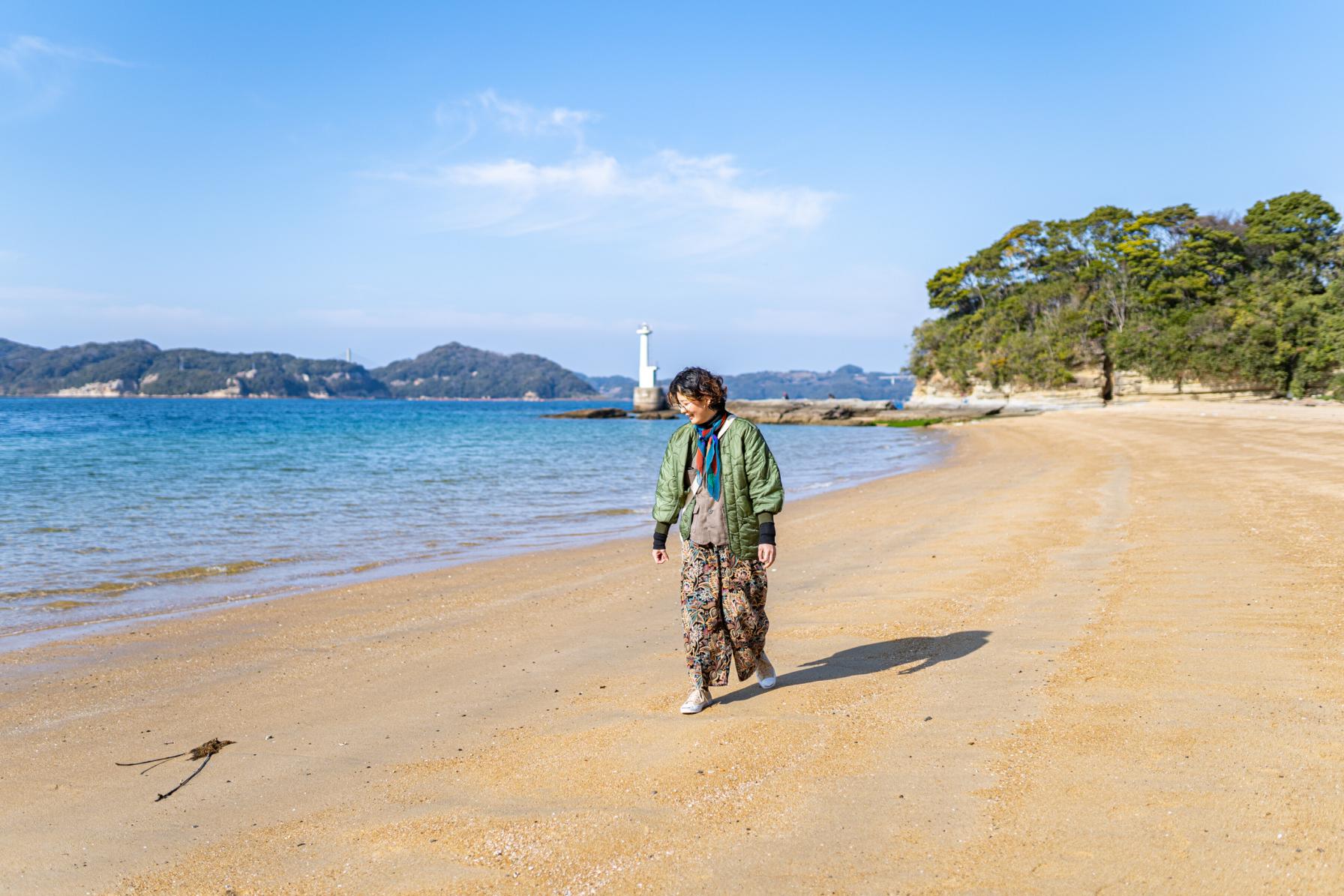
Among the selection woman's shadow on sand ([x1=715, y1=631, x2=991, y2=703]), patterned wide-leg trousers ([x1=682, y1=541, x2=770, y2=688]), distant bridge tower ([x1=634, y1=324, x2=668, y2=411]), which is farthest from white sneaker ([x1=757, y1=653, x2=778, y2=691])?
distant bridge tower ([x1=634, y1=324, x2=668, y2=411])

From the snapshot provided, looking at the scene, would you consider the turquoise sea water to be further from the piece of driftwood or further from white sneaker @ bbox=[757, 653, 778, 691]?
white sneaker @ bbox=[757, 653, 778, 691]

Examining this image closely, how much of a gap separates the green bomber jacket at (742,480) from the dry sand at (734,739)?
99 centimetres

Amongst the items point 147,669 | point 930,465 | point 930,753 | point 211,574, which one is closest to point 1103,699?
point 930,753

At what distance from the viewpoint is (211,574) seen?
974 centimetres

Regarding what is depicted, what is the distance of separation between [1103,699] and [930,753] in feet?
3.76

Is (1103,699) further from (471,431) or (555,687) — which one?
(471,431)

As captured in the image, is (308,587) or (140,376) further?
(140,376)

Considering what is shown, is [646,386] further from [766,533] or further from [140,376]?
[140,376]

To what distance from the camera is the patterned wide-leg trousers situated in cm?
454

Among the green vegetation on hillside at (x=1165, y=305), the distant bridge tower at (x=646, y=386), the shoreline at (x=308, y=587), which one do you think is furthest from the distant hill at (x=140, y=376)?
the shoreline at (x=308, y=587)

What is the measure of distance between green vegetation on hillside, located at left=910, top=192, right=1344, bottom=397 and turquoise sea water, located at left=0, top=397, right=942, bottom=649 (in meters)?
23.1

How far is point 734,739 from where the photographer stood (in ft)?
13.4

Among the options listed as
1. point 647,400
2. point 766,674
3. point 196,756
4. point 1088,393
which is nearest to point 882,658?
point 766,674

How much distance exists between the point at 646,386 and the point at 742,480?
85.1 meters
